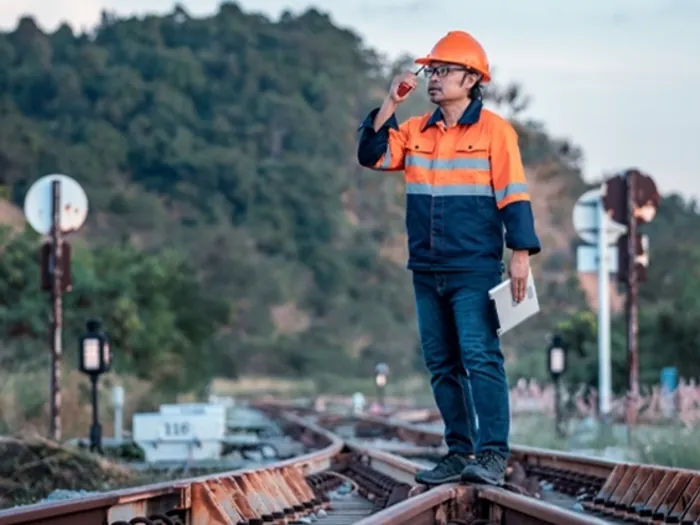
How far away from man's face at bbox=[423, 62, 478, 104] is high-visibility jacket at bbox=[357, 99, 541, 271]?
90mm

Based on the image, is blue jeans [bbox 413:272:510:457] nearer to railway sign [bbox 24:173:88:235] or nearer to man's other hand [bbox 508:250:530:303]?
man's other hand [bbox 508:250:530:303]

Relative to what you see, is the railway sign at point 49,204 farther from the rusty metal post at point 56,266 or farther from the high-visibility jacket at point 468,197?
the high-visibility jacket at point 468,197

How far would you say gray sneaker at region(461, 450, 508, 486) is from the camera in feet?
22.4

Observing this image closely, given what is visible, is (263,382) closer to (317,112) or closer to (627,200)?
(627,200)

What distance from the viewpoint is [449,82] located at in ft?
24.1

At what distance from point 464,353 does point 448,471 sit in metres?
0.56

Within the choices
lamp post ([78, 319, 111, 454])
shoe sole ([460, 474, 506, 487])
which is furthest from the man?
lamp post ([78, 319, 111, 454])

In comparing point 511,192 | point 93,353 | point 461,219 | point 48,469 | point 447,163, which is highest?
point 447,163

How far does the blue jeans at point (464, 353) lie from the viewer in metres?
7.20

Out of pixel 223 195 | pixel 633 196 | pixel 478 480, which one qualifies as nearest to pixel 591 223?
pixel 633 196

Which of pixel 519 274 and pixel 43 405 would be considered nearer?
pixel 519 274

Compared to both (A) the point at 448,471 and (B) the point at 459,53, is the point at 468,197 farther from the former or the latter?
(A) the point at 448,471

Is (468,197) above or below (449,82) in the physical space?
below

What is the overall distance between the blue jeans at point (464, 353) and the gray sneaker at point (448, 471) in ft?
0.27
